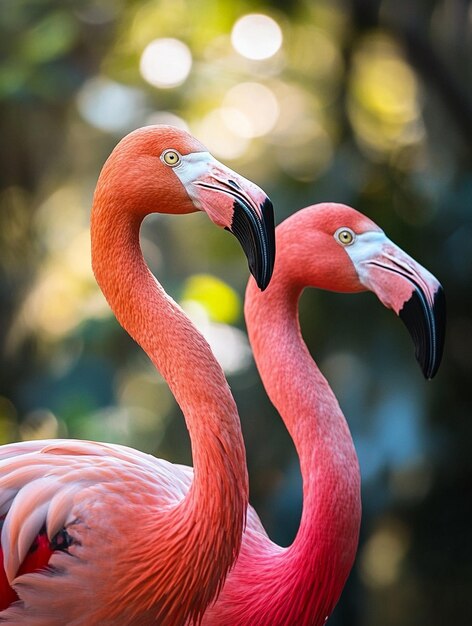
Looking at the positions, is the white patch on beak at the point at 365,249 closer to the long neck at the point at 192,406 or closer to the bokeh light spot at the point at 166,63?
the long neck at the point at 192,406

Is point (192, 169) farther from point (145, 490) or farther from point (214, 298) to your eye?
point (214, 298)

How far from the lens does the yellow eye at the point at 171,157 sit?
178cm

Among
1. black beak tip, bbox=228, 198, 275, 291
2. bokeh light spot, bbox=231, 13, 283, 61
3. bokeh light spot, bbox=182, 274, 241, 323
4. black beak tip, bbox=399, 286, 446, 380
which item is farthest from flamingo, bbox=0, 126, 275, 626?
bokeh light spot, bbox=231, 13, 283, 61

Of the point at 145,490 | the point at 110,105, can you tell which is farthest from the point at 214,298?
the point at 145,490

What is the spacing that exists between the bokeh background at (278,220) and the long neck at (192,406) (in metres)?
2.45

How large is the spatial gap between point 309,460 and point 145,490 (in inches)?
15.8

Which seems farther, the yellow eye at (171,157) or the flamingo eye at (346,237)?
the flamingo eye at (346,237)

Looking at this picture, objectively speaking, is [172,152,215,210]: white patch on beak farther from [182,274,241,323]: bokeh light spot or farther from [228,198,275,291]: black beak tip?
[182,274,241,323]: bokeh light spot

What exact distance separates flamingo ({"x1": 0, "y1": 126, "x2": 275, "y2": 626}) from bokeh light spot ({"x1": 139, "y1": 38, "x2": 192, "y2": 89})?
377 cm

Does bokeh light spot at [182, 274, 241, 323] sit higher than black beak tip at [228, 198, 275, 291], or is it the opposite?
black beak tip at [228, 198, 275, 291]

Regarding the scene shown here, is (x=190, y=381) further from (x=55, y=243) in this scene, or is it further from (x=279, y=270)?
(x=55, y=243)

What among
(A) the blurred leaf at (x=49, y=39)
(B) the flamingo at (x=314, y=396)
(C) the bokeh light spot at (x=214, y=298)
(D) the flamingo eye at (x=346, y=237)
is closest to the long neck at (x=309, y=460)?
(B) the flamingo at (x=314, y=396)

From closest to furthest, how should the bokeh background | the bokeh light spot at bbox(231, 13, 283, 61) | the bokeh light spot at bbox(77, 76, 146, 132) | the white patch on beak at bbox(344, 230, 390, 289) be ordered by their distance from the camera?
the white patch on beak at bbox(344, 230, 390, 289)
the bokeh background
the bokeh light spot at bbox(77, 76, 146, 132)
the bokeh light spot at bbox(231, 13, 283, 61)

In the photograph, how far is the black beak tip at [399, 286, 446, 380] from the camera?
1938 millimetres
